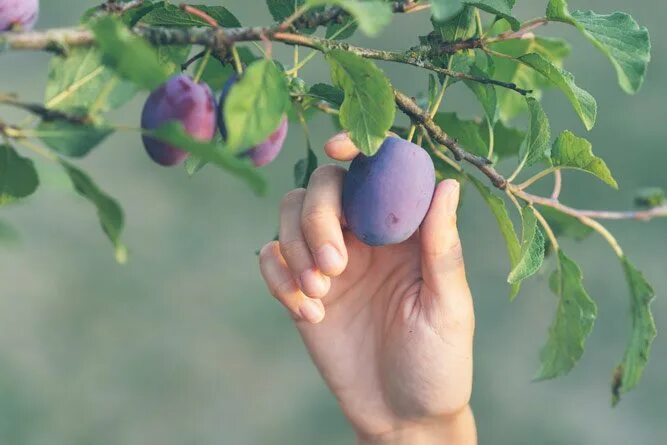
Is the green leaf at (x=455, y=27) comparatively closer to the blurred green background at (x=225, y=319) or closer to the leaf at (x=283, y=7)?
the leaf at (x=283, y=7)

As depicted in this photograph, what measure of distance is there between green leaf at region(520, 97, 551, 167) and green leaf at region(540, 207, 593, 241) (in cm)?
17

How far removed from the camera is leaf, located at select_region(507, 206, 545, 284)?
0.76m

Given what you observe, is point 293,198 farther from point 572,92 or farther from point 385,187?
point 572,92

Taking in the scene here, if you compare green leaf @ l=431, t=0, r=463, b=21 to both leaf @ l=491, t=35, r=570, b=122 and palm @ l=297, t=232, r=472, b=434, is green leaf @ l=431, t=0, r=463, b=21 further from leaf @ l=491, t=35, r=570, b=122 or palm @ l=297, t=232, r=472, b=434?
palm @ l=297, t=232, r=472, b=434

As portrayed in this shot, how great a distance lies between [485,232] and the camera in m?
3.22

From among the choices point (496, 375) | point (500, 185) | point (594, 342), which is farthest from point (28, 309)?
point (500, 185)

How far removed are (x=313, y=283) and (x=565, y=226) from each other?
317 millimetres

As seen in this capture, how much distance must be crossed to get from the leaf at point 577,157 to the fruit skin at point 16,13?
1.52ft

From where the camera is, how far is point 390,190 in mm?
750

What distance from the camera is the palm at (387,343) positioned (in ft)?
3.34

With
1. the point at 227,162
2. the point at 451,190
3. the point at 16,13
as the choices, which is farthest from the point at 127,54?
the point at 451,190

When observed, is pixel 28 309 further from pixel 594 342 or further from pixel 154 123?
pixel 154 123

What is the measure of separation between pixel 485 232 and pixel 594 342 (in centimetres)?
53

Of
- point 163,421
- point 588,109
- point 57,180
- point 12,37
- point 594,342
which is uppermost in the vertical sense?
point 12,37
